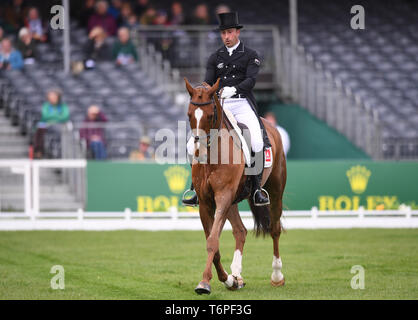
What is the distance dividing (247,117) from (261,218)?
49.9 inches

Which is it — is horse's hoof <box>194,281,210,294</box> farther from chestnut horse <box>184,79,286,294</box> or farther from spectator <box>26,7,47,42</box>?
spectator <box>26,7,47,42</box>

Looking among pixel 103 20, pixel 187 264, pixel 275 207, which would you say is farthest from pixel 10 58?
pixel 275 207

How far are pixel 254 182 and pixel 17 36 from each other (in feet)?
41.2

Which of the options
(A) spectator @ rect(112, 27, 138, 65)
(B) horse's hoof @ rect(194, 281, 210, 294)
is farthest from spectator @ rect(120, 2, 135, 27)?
(B) horse's hoof @ rect(194, 281, 210, 294)

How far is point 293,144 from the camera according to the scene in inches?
822

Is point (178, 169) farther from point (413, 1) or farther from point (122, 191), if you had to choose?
point (413, 1)

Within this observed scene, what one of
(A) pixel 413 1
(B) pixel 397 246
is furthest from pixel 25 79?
(A) pixel 413 1

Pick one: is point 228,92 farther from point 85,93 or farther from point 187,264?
point 85,93

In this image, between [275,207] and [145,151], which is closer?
[275,207]

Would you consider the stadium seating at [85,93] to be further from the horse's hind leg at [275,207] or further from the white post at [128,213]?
the horse's hind leg at [275,207]

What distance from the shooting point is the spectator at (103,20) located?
20.7 metres

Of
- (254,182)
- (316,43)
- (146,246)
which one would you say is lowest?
(146,246)

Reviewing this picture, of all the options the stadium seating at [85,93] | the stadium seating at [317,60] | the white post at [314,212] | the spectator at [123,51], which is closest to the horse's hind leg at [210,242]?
the white post at [314,212]

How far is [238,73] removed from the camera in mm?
9422
